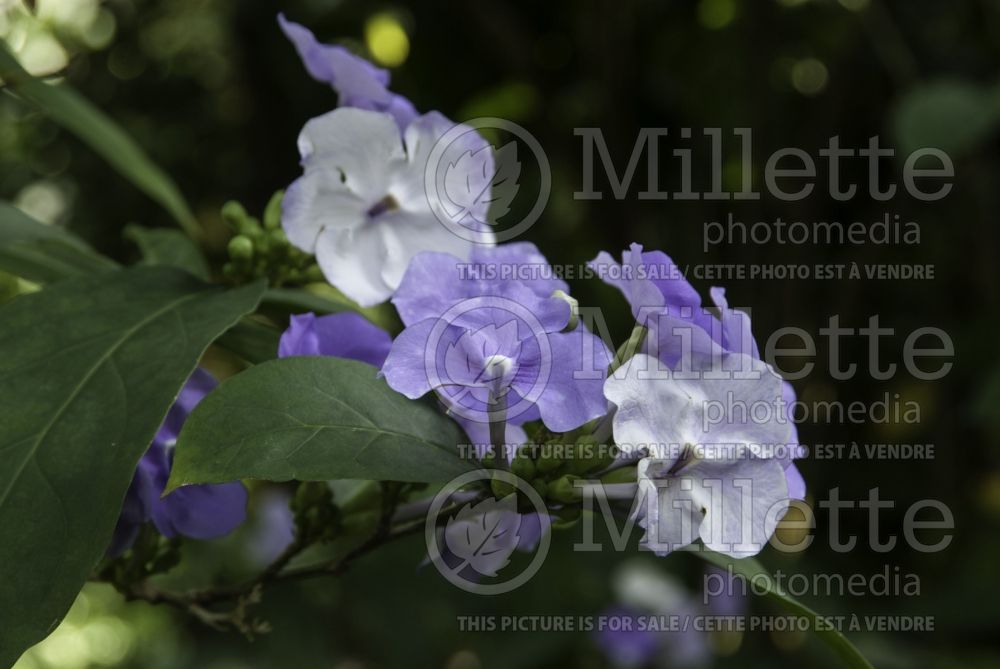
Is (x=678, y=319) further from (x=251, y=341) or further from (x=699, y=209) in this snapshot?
(x=699, y=209)

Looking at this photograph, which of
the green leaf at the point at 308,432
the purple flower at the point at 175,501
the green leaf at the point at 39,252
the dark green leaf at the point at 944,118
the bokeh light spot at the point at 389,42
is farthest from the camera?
the bokeh light spot at the point at 389,42

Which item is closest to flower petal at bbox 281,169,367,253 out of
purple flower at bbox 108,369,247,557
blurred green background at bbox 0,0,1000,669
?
purple flower at bbox 108,369,247,557

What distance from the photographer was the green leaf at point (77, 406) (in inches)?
21.3

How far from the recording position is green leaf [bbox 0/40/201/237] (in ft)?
2.61

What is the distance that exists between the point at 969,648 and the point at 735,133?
1.28 m

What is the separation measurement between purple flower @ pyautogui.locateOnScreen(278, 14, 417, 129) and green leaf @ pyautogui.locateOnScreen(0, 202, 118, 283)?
22cm

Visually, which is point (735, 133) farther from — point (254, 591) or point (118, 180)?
point (254, 591)

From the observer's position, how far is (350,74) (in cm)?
77

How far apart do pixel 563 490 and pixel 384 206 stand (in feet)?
0.89

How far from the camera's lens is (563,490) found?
61 centimetres

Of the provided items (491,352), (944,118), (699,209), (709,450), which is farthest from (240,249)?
(699,209)

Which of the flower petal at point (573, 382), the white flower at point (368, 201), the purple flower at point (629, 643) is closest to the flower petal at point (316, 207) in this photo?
the white flower at point (368, 201)

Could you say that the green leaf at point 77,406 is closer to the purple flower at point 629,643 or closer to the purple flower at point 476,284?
the purple flower at point 476,284

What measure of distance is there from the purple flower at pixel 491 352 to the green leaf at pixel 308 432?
0.02 m
